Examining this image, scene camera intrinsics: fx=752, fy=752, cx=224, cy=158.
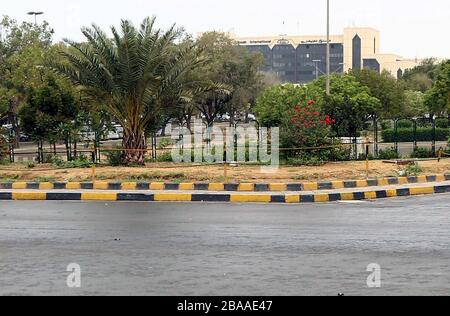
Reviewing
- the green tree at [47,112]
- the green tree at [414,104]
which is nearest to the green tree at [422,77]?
the green tree at [414,104]

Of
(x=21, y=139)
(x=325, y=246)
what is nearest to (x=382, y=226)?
(x=325, y=246)

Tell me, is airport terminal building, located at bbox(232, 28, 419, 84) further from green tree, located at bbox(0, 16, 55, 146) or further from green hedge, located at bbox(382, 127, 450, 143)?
green hedge, located at bbox(382, 127, 450, 143)

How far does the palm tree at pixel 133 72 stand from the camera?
2286 cm

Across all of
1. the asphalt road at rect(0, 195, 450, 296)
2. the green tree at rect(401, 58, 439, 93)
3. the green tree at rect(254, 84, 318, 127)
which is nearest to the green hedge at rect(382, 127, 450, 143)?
the green tree at rect(254, 84, 318, 127)

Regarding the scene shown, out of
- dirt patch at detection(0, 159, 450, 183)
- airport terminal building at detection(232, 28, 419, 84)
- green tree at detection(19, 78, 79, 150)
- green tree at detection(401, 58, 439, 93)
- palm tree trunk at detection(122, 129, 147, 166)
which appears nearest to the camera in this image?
dirt patch at detection(0, 159, 450, 183)

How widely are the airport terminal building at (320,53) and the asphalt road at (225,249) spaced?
147m

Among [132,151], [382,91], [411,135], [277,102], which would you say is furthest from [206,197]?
[382,91]

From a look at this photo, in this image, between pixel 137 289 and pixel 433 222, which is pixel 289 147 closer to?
pixel 433 222

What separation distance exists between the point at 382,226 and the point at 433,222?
1158 mm

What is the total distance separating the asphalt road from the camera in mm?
8312

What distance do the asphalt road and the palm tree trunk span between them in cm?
727

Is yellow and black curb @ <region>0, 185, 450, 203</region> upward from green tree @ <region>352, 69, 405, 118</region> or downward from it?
downward

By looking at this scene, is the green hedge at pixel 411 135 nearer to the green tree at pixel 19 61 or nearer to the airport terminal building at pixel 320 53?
the green tree at pixel 19 61

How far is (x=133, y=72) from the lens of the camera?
2272cm
